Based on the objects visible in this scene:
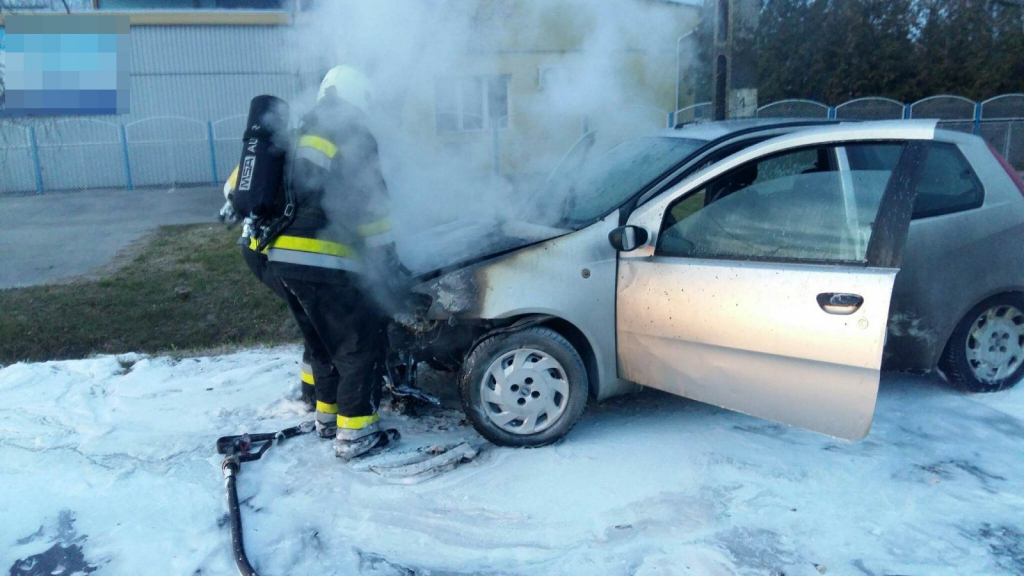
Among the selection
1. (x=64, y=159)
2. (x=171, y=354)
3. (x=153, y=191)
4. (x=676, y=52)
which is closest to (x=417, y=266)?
(x=171, y=354)

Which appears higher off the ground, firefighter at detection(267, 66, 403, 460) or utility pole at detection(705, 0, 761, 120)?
utility pole at detection(705, 0, 761, 120)

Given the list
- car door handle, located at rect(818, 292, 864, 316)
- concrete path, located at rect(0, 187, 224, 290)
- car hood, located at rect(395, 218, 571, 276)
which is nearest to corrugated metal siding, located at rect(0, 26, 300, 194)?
concrete path, located at rect(0, 187, 224, 290)

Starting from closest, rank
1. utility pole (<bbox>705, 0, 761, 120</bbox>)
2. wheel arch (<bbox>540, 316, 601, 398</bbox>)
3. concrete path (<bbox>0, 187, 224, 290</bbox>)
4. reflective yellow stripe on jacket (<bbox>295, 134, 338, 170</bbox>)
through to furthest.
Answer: reflective yellow stripe on jacket (<bbox>295, 134, 338, 170</bbox>) < wheel arch (<bbox>540, 316, 601, 398</bbox>) < utility pole (<bbox>705, 0, 761, 120</bbox>) < concrete path (<bbox>0, 187, 224, 290</bbox>)

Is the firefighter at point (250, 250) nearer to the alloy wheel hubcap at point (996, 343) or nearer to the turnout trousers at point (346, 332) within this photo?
the turnout trousers at point (346, 332)

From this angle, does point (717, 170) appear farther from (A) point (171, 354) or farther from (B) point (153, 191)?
(B) point (153, 191)

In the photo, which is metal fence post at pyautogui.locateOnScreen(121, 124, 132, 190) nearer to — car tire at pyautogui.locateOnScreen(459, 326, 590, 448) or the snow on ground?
the snow on ground

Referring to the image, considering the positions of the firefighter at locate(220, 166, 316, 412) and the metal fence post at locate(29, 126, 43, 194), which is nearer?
the firefighter at locate(220, 166, 316, 412)

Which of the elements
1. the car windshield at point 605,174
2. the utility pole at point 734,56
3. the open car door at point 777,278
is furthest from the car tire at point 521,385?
the utility pole at point 734,56

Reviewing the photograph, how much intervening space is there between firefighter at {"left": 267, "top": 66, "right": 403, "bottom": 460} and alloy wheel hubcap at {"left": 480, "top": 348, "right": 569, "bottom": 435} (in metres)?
0.64

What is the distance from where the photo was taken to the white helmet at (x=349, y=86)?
3.94m

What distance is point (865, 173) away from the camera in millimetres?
3912

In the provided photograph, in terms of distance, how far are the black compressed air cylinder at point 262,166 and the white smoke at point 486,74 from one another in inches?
23.1

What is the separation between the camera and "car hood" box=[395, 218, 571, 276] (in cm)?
416

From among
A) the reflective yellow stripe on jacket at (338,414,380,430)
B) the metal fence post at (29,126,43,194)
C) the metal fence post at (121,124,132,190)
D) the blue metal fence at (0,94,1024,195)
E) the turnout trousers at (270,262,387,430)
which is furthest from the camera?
the metal fence post at (121,124,132,190)
